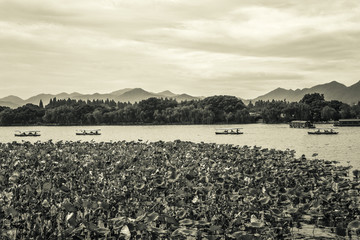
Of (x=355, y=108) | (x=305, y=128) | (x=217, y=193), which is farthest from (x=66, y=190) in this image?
(x=355, y=108)

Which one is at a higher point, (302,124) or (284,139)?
(302,124)

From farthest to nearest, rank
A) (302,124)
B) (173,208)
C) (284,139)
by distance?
(302,124) → (284,139) → (173,208)

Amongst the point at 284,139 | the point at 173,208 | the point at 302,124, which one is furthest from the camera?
the point at 302,124

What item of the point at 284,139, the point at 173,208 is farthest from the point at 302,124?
the point at 173,208

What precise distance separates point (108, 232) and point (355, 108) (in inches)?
8103

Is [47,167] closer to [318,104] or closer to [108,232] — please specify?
[108,232]

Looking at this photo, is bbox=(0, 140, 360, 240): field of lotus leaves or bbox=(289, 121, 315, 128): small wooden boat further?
bbox=(289, 121, 315, 128): small wooden boat

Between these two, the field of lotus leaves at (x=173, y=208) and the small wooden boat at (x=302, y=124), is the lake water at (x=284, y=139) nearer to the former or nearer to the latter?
the field of lotus leaves at (x=173, y=208)

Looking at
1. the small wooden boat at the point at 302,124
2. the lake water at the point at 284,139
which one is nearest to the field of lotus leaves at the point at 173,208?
the lake water at the point at 284,139

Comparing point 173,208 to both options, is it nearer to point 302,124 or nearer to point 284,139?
point 284,139

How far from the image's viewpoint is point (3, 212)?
9250 mm

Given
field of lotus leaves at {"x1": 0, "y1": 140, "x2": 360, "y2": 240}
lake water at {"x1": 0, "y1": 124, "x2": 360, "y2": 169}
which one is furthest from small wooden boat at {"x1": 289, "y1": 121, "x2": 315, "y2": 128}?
field of lotus leaves at {"x1": 0, "y1": 140, "x2": 360, "y2": 240}

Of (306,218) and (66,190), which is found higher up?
(66,190)

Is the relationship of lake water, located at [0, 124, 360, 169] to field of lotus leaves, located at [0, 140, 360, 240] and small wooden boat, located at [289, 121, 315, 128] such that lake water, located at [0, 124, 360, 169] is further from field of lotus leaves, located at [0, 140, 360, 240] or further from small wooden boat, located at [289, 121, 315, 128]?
small wooden boat, located at [289, 121, 315, 128]
